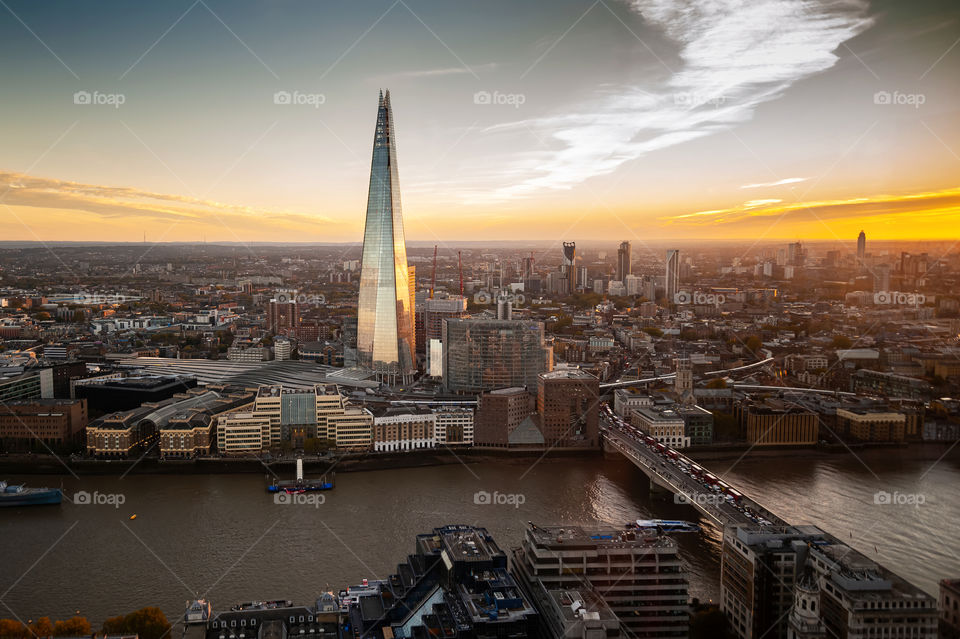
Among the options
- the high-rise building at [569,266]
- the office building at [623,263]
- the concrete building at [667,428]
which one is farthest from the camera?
the high-rise building at [569,266]

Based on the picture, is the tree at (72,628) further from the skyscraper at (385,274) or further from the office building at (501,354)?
the skyscraper at (385,274)

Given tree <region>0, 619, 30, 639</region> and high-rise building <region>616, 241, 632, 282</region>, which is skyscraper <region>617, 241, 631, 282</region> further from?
tree <region>0, 619, 30, 639</region>

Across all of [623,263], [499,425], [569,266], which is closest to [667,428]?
[499,425]

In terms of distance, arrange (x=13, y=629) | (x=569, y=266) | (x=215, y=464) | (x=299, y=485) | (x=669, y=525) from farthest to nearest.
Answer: (x=569, y=266), (x=215, y=464), (x=299, y=485), (x=669, y=525), (x=13, y=629)

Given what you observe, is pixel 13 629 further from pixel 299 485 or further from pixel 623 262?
pixel 623 262

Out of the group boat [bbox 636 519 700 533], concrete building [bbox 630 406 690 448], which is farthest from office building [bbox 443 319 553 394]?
boat [bbox 636 519 700 533]

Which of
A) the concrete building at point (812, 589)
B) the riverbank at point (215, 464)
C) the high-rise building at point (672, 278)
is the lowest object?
the riverbank at point (215, 464)

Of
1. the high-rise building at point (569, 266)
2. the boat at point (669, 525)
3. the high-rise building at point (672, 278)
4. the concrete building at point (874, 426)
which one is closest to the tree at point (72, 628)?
the boat at point (669, 525)
